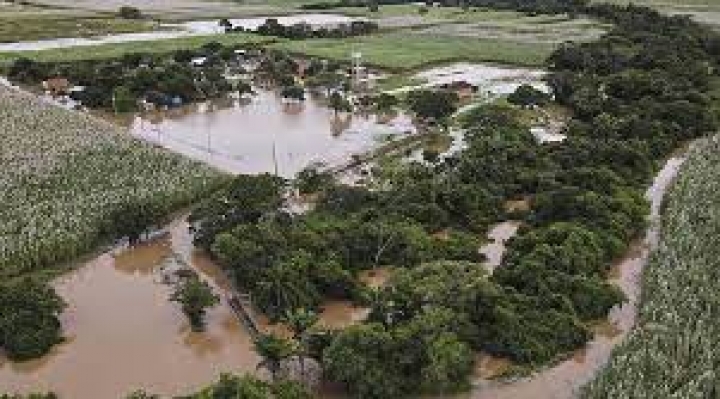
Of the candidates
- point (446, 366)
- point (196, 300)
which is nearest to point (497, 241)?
point (446, 366)

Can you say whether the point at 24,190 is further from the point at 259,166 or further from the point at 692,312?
the point at 692,312

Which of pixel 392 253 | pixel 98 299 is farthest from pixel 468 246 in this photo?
pixel 98 299

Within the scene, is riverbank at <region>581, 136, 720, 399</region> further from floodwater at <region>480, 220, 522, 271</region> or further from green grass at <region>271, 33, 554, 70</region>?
green grass at <region>271, 33, 554, 70</region>

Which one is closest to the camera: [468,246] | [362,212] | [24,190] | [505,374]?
[505,374]

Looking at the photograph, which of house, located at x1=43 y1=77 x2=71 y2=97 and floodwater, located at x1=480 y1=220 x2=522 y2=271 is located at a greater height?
house, located at x1=43 y1=77 x2=71 y2=97

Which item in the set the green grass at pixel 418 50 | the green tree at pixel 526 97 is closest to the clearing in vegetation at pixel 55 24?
the green grass at pixel 418 50

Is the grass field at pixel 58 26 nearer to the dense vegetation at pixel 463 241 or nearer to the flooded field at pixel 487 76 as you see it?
the flooded field at pixel 487 76

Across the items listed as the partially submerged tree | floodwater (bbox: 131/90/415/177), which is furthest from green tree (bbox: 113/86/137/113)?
the partially submerged tree
